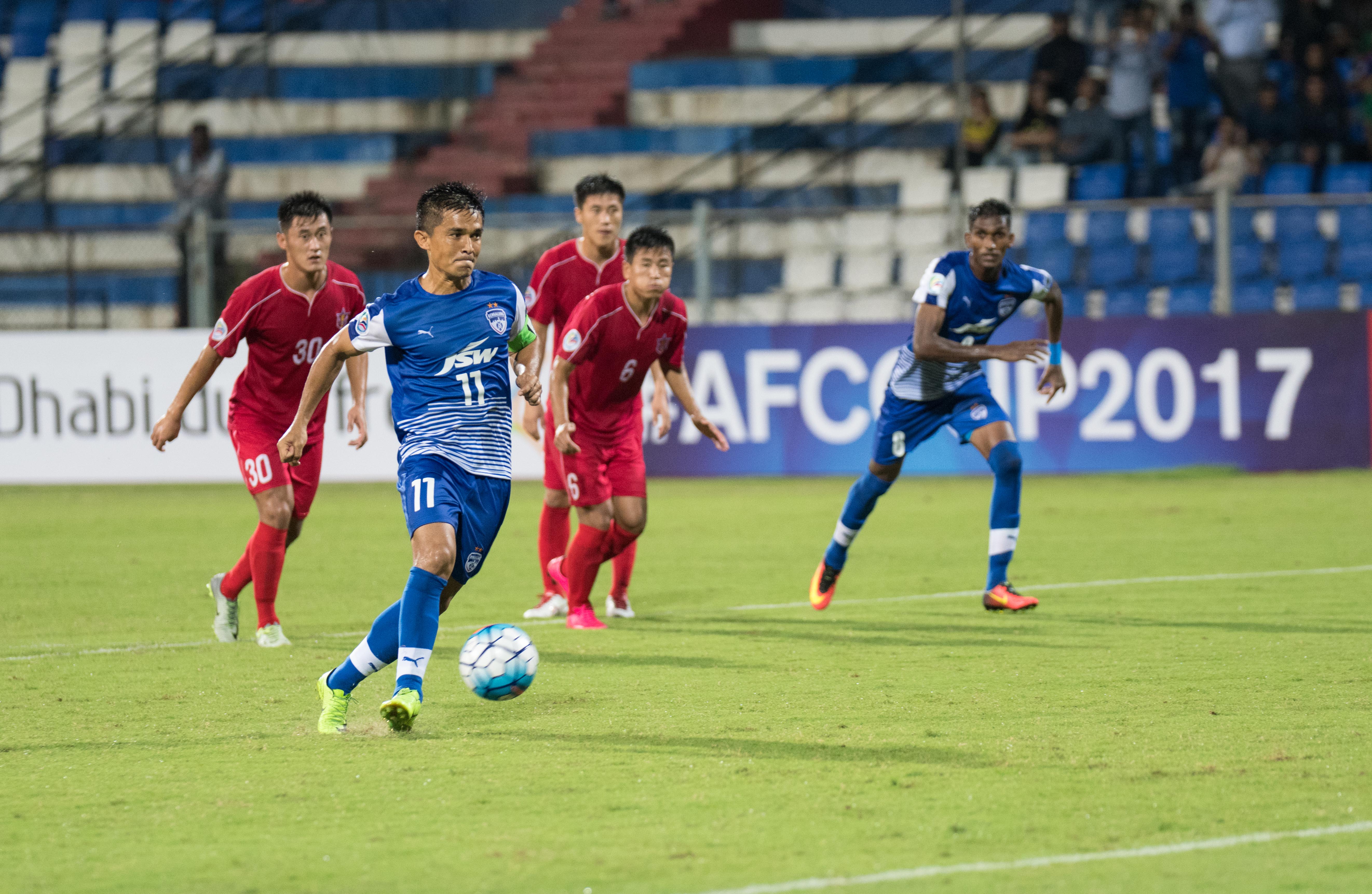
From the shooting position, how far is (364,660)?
20.2 ft

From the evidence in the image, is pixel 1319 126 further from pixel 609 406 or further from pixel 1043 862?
pixel 1043 862

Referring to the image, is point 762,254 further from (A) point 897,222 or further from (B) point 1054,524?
(B) point 1054,524

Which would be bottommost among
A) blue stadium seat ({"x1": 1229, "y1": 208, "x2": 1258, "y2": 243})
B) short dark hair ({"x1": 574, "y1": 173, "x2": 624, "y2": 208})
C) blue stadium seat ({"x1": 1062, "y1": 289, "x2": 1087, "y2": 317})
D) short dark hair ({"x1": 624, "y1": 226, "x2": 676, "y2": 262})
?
short dark hair ({"x1": 624, "y1": 226, "x2": 676, "y2": 262})

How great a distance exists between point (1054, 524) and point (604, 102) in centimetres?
1376

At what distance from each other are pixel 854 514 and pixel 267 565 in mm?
3166

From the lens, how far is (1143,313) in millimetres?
18141

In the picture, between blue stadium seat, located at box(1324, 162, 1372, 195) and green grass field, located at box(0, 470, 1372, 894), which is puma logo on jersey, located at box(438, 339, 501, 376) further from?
blue stadium seat, located at box(1324, 162, 1372, 195)

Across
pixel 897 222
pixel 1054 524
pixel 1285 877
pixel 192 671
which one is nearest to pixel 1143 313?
pixel 897 222

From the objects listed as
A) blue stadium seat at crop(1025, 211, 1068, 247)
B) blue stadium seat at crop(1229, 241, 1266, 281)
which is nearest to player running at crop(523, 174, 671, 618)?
blue stadium seat at crop(1025, 211, 1068, 247)

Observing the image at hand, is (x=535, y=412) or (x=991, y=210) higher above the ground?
→ (x=991, y=210)

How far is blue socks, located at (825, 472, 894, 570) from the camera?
9445 millimetres

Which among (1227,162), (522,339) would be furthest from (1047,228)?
(522,339)

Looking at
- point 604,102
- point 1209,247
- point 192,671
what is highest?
point 604,102

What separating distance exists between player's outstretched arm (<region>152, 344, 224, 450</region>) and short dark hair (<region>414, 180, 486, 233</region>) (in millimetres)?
2016
